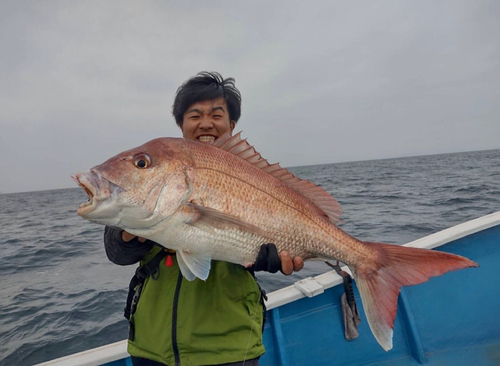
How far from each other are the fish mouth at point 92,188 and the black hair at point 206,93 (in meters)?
1.27

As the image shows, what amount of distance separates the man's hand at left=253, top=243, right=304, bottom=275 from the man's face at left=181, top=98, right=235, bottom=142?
114 centimetres

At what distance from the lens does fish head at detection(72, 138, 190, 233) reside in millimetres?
1584

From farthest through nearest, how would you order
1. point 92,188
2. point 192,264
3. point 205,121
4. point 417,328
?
1. point 417,328
2. point 205,121
3. point 192,264
4. point 92,188

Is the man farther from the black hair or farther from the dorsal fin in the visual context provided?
the black hair

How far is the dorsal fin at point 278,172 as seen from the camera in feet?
6.78

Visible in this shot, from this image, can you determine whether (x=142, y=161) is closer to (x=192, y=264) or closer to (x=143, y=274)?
(x=192, y=264)

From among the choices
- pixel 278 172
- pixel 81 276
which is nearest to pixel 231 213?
pixel 278 172

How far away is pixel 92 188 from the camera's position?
1.58 metres


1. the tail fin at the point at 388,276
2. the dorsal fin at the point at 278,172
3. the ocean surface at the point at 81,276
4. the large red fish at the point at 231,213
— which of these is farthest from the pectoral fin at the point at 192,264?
the ocean surface at the point at 81,276

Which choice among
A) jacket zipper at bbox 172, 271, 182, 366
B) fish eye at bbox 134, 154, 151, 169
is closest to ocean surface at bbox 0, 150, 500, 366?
jacket zipper at bbox 172, 271, 182, 366

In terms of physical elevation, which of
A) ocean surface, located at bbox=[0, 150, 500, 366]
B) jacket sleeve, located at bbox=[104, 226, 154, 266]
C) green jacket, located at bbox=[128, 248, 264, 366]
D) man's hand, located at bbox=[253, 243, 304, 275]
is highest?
jacket sleeve, located at bbox=[104, 226, 154, 266]

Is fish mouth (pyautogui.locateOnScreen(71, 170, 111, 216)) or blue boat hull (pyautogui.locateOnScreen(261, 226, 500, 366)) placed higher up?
fish mouth (pyautogui.locateOnScreen(71, 170, 111, 216))

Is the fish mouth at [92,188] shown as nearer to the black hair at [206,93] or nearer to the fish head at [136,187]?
the fish head at [136,187]

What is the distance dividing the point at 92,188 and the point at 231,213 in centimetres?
74
